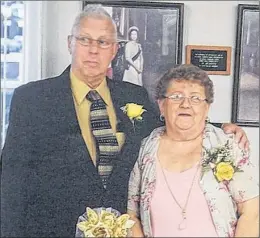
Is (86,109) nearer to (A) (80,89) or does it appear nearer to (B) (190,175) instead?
(A) (80,89)

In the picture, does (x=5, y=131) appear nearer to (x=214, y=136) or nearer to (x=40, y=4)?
(x=40, y=4)

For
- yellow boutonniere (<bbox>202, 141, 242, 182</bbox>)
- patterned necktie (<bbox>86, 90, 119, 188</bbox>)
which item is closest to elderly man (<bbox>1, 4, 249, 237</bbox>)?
patterned necktie (<bbox>86, 90, 119, 188</bbox>)

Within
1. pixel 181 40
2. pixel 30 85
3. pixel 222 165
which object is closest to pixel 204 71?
pixel 181 40

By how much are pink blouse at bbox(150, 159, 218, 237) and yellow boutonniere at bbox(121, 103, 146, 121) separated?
12cm

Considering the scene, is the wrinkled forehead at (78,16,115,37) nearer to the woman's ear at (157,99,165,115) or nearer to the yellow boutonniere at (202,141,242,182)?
the woman's ear at (157,99,165,115)

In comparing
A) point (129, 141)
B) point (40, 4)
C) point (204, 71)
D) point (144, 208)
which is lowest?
point (144, 208)

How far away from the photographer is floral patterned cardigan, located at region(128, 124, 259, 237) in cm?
74

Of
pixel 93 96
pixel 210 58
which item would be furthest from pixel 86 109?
pixel 210 58

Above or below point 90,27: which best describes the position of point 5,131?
below

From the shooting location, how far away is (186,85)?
747 mm

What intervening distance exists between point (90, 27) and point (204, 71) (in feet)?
0.72

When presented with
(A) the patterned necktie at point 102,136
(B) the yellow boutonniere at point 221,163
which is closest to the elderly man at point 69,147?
(A) the patterned necktie at point 102,136

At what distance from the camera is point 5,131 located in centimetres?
77

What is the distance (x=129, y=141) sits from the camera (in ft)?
2.49
